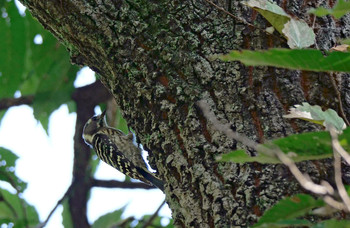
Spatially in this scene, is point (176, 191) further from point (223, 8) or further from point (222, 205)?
point (223, 8)

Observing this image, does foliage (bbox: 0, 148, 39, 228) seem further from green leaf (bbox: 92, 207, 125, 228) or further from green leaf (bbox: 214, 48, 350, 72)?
green leaf (bbox: 214, 48, 350, 72)

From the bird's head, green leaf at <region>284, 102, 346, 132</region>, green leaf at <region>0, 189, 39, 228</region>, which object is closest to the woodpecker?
the bird's head

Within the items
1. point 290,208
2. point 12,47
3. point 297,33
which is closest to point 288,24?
point 297,33

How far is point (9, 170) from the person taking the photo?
4.37 metres

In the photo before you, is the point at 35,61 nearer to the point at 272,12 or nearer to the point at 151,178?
the point at 151,178

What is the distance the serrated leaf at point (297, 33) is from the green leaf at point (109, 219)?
97.9 inches

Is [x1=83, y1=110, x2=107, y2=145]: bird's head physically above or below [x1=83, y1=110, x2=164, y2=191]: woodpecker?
above

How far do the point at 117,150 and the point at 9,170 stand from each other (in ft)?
3.99

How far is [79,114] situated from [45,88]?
2.72 feet

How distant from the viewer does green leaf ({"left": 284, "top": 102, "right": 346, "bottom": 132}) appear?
5.00ft

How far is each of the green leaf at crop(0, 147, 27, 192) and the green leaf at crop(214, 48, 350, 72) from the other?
10.3ft

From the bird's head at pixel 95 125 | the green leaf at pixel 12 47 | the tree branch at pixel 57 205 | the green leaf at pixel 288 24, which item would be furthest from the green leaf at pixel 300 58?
the bird's head at pixel 95 125

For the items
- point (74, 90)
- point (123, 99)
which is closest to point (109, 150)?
point (74, 90)

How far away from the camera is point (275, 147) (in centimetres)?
129
